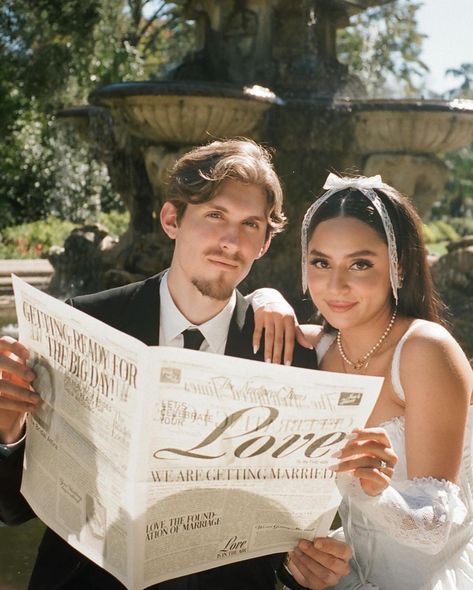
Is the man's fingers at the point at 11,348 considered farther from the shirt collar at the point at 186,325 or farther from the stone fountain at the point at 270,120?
the stone fountain at the point at 270,120

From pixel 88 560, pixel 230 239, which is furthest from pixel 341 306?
pixel 88 560

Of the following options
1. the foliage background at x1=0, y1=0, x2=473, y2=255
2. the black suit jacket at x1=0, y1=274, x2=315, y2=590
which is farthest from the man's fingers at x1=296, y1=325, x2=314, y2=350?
the foliage background at x1=0, y1=0, x2=473, y2=255

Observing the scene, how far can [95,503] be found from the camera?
1737 mm

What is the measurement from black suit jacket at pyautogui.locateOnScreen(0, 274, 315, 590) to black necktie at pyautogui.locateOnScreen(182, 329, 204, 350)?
0.08 metres

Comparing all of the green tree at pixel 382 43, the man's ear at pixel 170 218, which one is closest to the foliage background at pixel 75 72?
the green tree at pixel 382 43

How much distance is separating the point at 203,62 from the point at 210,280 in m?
8.25

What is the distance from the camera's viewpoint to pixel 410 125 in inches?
329

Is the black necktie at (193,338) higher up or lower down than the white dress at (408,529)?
higher up

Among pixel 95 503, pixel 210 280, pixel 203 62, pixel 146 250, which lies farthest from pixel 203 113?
pixel 95 503

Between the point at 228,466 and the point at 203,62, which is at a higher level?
the point at 203,62

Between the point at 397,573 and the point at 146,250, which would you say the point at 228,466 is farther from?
the point at 146,250

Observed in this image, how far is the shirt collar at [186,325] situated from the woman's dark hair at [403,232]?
1.12ft

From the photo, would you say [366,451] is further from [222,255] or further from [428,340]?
[222,255]

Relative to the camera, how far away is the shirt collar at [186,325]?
7.47ft
